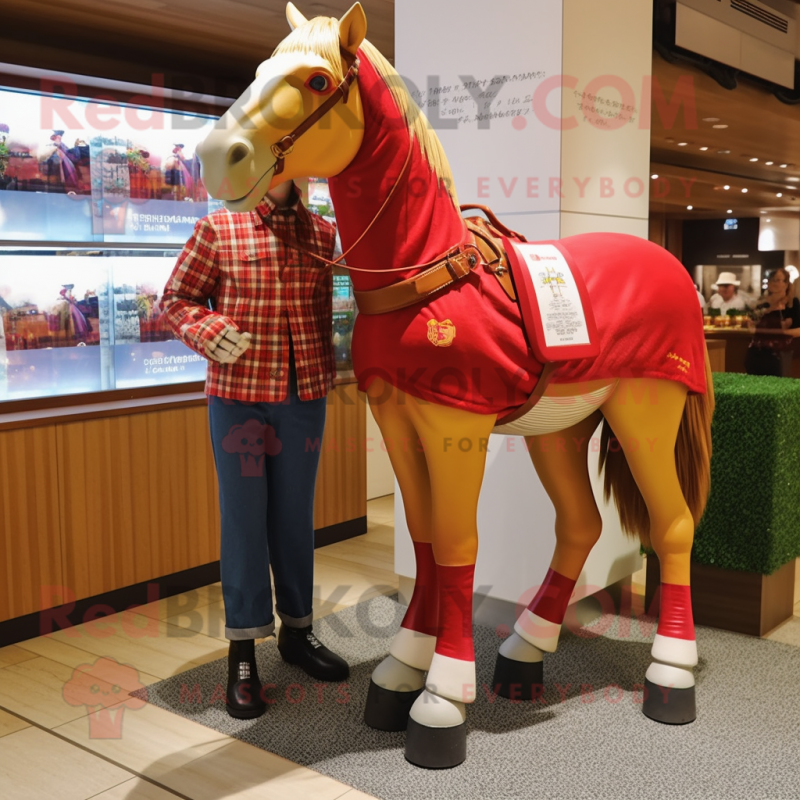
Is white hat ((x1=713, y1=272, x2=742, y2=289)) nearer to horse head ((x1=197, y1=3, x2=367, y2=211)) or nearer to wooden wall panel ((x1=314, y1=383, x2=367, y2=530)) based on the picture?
wooden wall panel ((x1=314, y1=383, x2=367, y2=530))

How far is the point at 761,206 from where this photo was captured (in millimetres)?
7520

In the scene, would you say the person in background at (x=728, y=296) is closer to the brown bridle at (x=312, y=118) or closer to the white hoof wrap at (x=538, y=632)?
the white hoof wrap at (x=538, y=632)

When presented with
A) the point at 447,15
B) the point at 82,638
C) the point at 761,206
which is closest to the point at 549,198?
the point at 447,15

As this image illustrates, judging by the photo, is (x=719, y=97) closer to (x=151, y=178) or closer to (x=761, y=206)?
(x=761, y=206)

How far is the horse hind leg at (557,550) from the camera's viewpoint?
247cm

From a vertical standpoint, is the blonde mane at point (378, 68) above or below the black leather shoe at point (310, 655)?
above

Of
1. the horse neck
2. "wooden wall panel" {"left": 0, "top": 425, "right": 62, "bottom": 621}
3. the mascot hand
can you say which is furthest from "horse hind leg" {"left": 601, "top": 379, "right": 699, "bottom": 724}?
"wooden wall panel" {"left": 0, "top": 425, "right": 62, "bottom": 621}

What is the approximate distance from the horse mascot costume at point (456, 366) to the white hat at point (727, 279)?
4.92 m

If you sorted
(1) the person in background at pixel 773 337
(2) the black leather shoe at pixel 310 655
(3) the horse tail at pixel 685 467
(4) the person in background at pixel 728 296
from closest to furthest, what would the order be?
1. (3) the horse tail at pixel 685 467
2. (2) the black leather shoe at pixel 310 655
3. (1) the person in background at pixel 773 337
4. (4) the person in background at pixel 728 296

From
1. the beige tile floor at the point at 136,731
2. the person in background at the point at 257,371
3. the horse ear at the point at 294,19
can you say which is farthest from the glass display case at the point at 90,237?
the horse ear at the point at 294,19

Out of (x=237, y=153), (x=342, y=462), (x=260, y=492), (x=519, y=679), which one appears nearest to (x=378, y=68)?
(x=237, y=153)

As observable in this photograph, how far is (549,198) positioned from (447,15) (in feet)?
2.53

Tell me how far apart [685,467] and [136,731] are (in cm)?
172

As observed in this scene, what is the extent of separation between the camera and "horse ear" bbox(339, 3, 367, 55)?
69.6 inches
